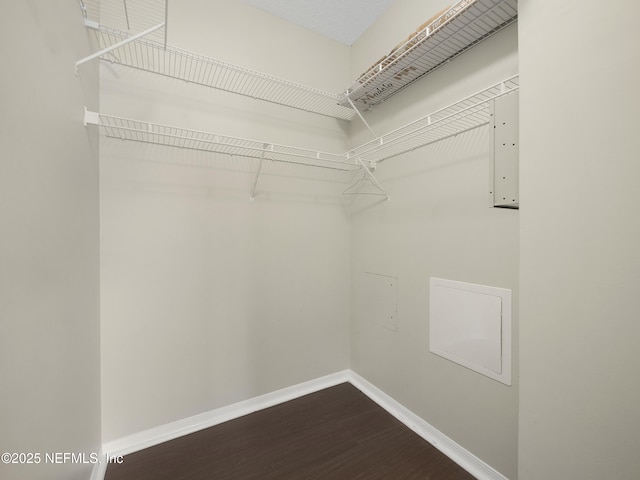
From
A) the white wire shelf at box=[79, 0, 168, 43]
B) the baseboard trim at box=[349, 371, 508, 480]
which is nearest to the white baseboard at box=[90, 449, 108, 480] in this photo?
the baseboard trim at box=[349, 371, 508, 480]

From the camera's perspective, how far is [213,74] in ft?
5.42

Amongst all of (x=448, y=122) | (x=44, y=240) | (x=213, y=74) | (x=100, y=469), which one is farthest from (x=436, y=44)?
(x=100, y=469)

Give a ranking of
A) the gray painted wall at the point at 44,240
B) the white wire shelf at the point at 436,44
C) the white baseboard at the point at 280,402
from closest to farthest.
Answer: the gray painted wall at the point at 44,240 < the white wire shelf at the point at 436,44 < the white baseboard at the point at 280,402

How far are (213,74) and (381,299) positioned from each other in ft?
6.23

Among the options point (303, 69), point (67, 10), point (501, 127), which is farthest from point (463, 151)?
point (67, 10)

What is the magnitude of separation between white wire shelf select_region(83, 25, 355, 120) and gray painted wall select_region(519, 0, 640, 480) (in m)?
1.27

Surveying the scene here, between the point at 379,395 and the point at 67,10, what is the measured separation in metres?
2.60

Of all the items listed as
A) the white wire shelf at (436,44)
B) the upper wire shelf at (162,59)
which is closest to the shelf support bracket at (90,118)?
the upper wire shelf at (162,59)

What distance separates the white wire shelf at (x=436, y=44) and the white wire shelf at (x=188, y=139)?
0.51 m

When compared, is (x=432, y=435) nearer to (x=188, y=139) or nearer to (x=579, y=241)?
(x=579, y=241)

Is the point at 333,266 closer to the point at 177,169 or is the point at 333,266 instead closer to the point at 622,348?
the point at 177,169

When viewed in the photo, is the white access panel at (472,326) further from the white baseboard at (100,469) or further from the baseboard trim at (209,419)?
the white baseboard at (100,469)

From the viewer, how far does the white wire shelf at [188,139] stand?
1.27m

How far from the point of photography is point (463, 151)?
1376 mm
